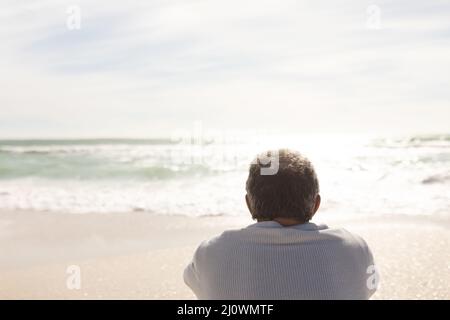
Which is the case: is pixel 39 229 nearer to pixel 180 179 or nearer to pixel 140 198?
pixel 140 198

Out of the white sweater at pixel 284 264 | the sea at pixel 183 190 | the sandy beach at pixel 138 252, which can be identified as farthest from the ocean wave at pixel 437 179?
the white sweater at pixel 284 264

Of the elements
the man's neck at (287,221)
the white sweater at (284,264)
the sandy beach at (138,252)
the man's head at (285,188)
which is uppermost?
Answer: the man's head at (285,188)

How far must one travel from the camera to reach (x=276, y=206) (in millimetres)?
1726

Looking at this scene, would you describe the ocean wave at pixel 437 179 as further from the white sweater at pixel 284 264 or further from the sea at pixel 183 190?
the white sweater at pixel 284 264

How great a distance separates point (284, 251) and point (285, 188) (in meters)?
0.18

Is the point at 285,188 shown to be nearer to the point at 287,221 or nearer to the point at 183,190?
the point at 287,221

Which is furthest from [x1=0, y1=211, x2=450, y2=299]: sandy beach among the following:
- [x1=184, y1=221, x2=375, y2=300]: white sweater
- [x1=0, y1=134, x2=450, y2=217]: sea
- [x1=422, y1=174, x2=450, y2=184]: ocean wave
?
[x1=422, y1=174, x2=450, y2=184]: ocean wave

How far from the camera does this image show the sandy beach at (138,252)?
14.8 ft

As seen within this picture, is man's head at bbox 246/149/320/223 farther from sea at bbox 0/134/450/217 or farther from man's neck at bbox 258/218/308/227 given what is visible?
sea at bbox 0/134/450/217

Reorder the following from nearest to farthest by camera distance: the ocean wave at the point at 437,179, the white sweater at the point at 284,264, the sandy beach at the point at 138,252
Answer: the white sweater at the point at 284,264
the sandy beach at the point at 138,252
the ocean wave at the point at 437,179

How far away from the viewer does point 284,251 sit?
1.68m

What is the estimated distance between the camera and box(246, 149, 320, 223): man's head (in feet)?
5.54

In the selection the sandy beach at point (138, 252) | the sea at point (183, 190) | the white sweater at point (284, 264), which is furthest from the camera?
the sea at point (183, 190)
